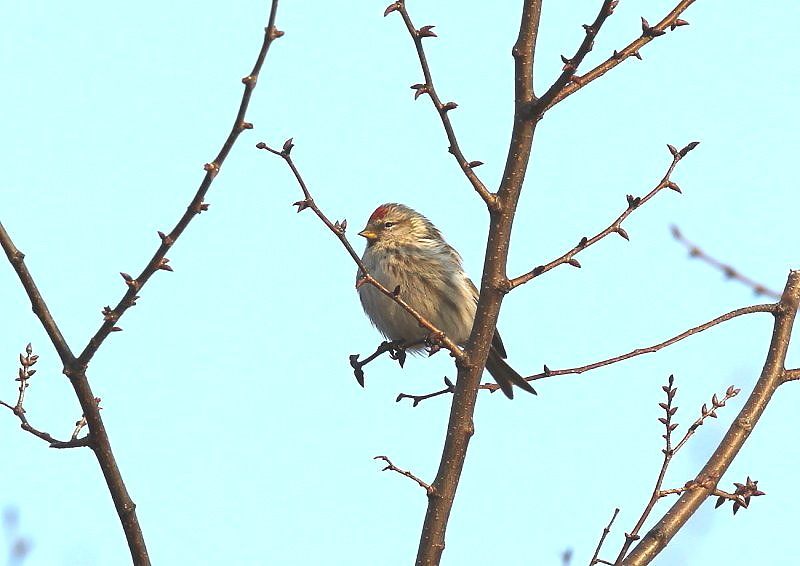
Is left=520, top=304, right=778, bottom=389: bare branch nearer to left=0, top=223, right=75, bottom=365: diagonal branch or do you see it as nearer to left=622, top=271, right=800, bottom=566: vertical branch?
left=622, top=271, right=800, bottom=566: vertical branch

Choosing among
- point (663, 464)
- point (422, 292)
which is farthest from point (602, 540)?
point (422, 292)

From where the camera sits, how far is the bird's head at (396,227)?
295 inches

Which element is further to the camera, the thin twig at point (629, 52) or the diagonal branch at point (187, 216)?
the thin twig at point (629, 52)

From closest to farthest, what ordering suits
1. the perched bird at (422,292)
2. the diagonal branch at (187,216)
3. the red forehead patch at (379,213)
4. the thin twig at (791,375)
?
the diagonal branch at (187,216) → the thin twig at (791,375) → the perched bird at (422,292) → the red forehead patch at (379,213)

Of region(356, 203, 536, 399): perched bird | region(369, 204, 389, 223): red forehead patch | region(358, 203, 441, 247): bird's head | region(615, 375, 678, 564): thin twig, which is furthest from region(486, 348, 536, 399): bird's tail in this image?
region(615, 375, 678, 564): thin twig

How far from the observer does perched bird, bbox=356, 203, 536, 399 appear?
700 centimetres

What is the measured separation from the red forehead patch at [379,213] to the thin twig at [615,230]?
4172 mm

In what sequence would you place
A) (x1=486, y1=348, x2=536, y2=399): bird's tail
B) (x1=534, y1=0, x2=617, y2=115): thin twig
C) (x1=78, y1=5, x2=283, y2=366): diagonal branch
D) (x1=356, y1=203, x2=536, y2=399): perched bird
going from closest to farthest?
(x1=78, y1=5, x2=283, y2=366): diagonal branch, (x1=534, y1=0, x2=617, y2=115): thin twig, (x1=356, y1=203, x2=536, y2=399): perched bird, (x1=486, y1=348, x2=536, y2=399): bird's tail

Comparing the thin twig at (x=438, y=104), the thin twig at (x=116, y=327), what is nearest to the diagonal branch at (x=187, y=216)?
the thin twig at (x=116, y=327)

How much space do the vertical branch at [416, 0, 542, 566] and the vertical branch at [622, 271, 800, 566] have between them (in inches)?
27.8

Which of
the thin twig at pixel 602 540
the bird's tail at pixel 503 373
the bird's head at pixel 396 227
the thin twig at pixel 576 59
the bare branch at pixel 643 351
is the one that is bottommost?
the thin twig at pixel 602 540

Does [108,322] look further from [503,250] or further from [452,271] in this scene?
[452,271]

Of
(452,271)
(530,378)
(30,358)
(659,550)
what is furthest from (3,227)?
(452,271)

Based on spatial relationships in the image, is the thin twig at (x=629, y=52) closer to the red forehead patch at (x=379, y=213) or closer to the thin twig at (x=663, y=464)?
the thin twig at (x=663, y=464)
